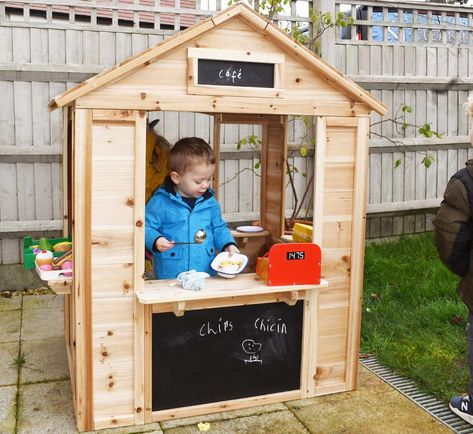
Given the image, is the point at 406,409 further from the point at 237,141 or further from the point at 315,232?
the point at 237,141

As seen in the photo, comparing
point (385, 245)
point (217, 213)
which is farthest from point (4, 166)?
point (385, 245)

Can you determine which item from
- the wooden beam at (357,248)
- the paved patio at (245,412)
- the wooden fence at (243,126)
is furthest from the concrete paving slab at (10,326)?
the wooden beam at (357,248)

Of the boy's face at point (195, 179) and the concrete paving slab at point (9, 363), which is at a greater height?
the boy's face at point (195, 179)

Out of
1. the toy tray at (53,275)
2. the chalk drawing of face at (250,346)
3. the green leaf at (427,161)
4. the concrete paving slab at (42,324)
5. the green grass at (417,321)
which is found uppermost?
the green leaf at (427,161)

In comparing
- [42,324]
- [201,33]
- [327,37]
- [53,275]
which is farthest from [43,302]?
[327,37]

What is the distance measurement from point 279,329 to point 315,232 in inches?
24.0

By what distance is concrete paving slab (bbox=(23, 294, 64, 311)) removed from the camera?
589 cm

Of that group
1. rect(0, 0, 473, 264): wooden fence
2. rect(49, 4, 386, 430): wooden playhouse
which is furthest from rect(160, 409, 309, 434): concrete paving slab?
rect(0, 0, 473, 264): wooden fence

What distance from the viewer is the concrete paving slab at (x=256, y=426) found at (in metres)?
3.46

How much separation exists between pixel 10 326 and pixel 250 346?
2.55m

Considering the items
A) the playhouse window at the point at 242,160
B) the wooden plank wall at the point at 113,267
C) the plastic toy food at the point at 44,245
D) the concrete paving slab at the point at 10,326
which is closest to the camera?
the wooden plank wall at the point at 113,267

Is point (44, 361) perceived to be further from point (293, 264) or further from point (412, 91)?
point (412, 91)

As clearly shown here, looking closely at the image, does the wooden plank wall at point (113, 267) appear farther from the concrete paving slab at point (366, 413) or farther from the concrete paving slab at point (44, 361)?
the concrete paving slab at point (366, 413)

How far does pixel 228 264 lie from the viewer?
3732 millimetres
